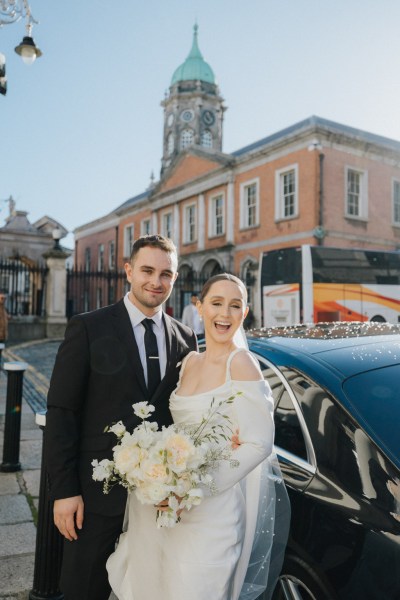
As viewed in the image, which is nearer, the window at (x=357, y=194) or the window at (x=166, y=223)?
the window at (x=357, y=194)

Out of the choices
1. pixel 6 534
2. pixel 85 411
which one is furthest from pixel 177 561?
pixel 6 534

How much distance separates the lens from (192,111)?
4472cm

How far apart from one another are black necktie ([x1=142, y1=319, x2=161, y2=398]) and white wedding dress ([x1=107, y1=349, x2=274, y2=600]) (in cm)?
16

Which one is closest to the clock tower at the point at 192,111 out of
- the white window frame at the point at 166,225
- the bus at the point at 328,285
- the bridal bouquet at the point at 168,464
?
the white window frame at the point at 166,225

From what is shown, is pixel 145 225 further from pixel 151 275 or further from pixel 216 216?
pixel 151 275

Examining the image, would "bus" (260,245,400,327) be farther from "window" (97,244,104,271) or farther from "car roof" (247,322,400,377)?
"window" (97,244,104,271)

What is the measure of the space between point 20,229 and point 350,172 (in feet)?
55.6

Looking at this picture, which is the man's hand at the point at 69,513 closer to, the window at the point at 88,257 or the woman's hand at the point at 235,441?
the woman's hand at the point at 235,441

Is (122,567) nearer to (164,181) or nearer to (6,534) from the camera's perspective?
(6,534)

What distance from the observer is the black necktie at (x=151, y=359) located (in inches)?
94.3

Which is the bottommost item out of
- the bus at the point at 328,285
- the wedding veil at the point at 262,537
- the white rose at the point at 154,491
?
the wedding veil at the point at 262,537

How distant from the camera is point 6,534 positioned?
12.4 ft

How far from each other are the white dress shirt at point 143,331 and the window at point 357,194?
942 inches

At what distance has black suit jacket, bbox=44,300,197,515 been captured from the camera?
2.24 meters
